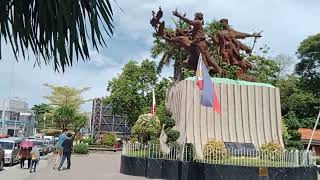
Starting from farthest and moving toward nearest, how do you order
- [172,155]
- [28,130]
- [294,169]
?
1. [28,130]
2. [172,155]
3. [294,169]

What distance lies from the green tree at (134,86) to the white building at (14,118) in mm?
30114

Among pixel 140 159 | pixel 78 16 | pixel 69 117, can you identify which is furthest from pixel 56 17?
pixel 69 117

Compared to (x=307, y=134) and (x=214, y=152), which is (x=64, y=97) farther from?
(x=214, y=152)

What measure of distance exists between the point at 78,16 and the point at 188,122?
1839 centimetres

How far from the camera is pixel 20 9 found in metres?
3.16

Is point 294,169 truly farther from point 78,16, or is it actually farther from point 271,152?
point 78,16

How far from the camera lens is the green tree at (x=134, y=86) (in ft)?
181

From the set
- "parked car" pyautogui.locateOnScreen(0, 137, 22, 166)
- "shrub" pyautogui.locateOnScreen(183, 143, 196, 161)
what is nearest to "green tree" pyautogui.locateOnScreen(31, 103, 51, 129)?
"parked car" pyautogui.locateOnScreen(0, 137, 22, 166)

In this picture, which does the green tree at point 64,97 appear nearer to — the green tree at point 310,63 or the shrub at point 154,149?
the green tree at point 310,63

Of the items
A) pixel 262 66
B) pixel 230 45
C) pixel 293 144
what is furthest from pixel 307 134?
pixel 230 45

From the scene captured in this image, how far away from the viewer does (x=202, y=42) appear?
2334 cm

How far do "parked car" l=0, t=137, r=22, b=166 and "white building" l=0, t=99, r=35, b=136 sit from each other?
1981 inches

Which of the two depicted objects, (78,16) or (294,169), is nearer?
(78,16)

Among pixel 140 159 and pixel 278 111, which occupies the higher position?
pixel 278 111
